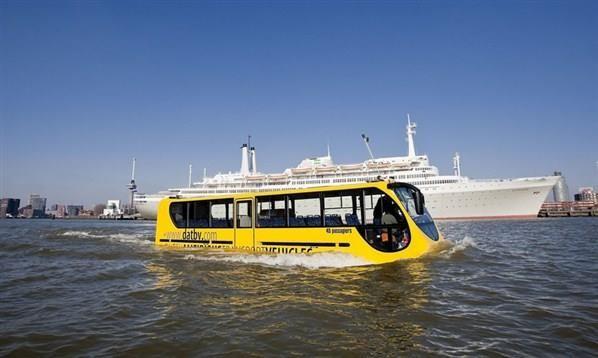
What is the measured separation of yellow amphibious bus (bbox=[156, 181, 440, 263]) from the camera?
10.1 meters

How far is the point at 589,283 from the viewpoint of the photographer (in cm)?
760

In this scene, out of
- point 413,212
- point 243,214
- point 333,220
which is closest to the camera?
point 413,212

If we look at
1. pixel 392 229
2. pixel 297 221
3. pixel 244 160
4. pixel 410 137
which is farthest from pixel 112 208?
pixel 392 229

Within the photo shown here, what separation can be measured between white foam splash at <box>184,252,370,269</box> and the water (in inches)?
2.3

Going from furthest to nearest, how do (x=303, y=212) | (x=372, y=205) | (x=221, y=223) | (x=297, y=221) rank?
(x=221, y=223)
(x=297, y=221)
(x=303, y=212)
(x=372, y=205)

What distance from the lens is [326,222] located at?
36.3 feet

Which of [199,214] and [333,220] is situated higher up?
[199,214]

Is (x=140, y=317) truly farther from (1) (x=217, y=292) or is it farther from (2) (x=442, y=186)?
(2) (x=442, y=186)

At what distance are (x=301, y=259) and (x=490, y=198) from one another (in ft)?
156

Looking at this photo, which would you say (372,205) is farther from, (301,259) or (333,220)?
(301,259)

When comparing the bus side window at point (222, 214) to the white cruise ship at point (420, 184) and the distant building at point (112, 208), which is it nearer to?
the white cruise ship at point (420, 184)

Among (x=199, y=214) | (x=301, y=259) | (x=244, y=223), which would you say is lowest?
(x=301, y=259)

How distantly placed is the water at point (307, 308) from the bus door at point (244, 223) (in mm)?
2041

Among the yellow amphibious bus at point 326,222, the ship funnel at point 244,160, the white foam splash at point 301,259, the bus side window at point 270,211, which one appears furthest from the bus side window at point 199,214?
the ship funnel at point 244,160
